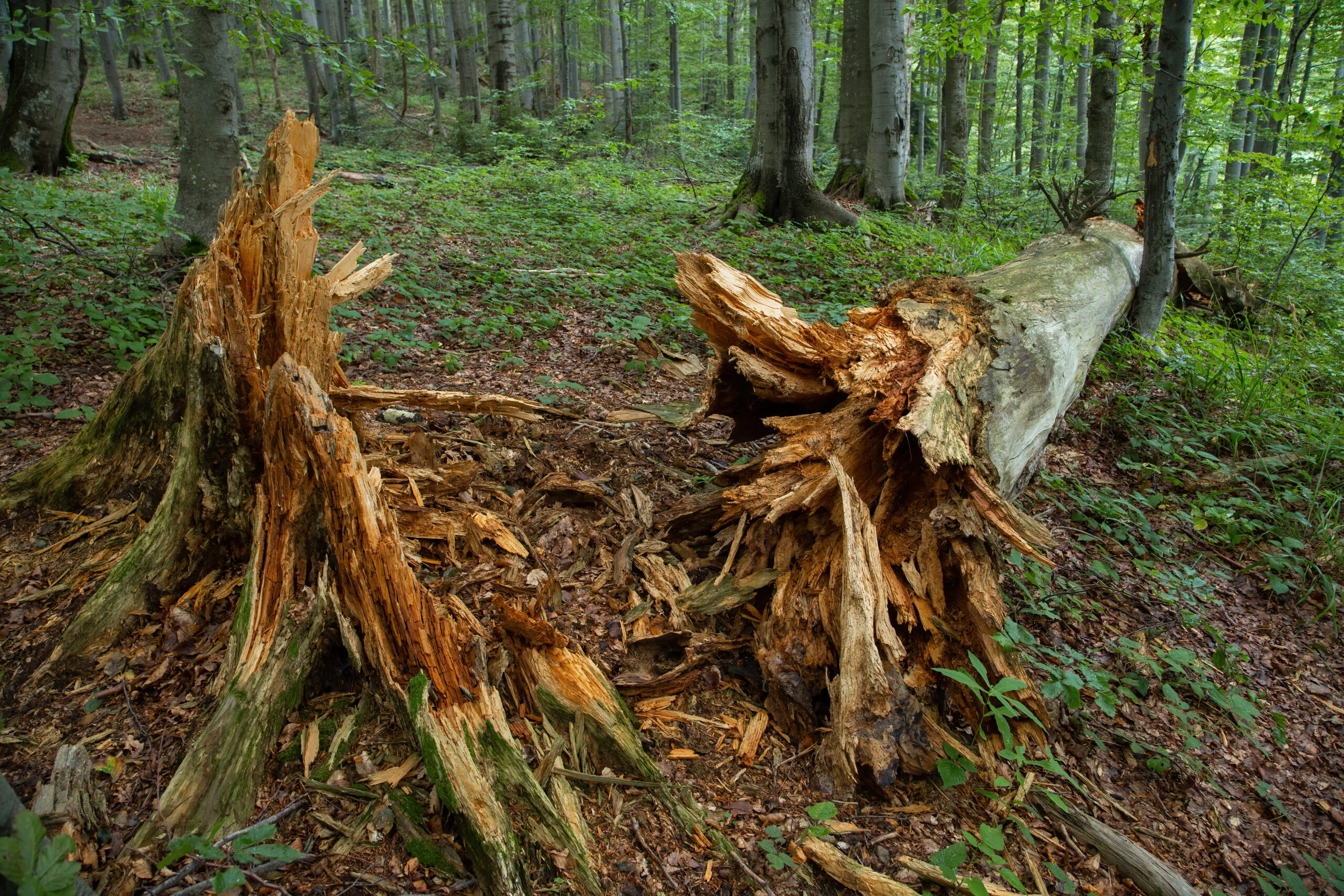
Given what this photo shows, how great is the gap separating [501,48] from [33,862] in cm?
1822

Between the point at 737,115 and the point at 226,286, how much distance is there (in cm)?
3145

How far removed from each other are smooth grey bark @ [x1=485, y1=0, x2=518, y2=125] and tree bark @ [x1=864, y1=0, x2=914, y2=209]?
8724 mm

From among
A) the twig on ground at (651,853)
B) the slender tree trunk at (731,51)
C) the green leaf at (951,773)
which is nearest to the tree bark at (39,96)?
the twig on ground at (651,853)

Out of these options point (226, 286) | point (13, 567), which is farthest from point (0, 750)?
point (226, 286)

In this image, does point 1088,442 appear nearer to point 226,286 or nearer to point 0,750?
point 226,286

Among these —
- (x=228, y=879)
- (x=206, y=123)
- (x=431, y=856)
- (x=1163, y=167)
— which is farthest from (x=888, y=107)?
(x=228, y=879)

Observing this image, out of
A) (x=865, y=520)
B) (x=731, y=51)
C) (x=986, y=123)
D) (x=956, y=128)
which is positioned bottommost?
(x=865, y=520)

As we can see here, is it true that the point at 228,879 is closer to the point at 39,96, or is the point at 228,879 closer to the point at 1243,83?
the point at 39,96

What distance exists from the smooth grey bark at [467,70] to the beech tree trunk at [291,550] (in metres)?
15.1

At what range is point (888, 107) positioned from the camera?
10266 millimetres

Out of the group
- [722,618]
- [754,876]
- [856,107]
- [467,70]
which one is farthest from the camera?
[467,70]

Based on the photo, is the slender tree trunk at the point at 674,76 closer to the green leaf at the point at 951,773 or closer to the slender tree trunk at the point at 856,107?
the slender tree trunk at the point at 856,107

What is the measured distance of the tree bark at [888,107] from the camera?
9883 mm

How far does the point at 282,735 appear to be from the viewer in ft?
7.29
